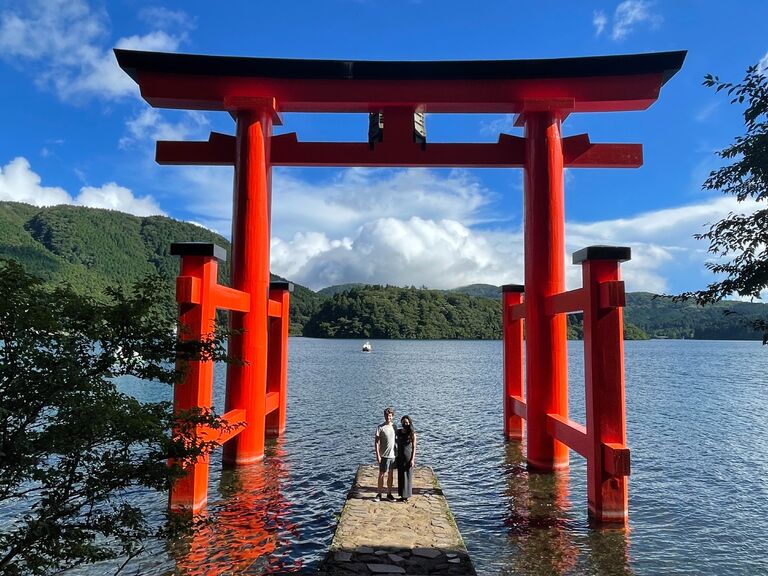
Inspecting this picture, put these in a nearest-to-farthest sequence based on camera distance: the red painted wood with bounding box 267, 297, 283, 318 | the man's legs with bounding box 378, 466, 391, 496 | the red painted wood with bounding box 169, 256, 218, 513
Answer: the red painted wood with bounding box 169, 256, 218, 513
the man's legs with bounding box 378, 466, 391, 496
the red painted wood with bounding box 267, 297, 283, 318

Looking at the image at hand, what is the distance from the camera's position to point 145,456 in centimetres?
469

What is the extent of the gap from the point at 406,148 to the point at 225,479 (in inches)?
302

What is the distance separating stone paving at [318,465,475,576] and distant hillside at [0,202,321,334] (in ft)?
282

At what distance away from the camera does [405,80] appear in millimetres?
10891

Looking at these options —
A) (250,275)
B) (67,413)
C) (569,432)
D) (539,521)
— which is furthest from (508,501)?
(67,413)

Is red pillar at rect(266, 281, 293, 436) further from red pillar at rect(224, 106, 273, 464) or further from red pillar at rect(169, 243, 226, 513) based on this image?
red pillar at rect(169, 243, 226, 513)

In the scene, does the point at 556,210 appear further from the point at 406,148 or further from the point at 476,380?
the point at 476,380

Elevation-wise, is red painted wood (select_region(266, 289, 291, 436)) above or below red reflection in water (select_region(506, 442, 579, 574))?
above

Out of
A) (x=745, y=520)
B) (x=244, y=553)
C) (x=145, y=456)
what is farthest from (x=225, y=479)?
(x=745, y=520)

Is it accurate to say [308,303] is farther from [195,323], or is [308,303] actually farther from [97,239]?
[195,323]

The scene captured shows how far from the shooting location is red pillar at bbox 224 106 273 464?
34.8ft

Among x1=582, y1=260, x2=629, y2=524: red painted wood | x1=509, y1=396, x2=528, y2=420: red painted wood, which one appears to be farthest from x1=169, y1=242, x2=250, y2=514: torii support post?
x1=509, y1=396, x2=528, y2=420: red painted wood

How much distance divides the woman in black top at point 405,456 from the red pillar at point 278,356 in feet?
20.8

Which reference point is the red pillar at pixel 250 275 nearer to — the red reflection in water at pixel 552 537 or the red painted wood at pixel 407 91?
the red painted wood at pixel 407 91
